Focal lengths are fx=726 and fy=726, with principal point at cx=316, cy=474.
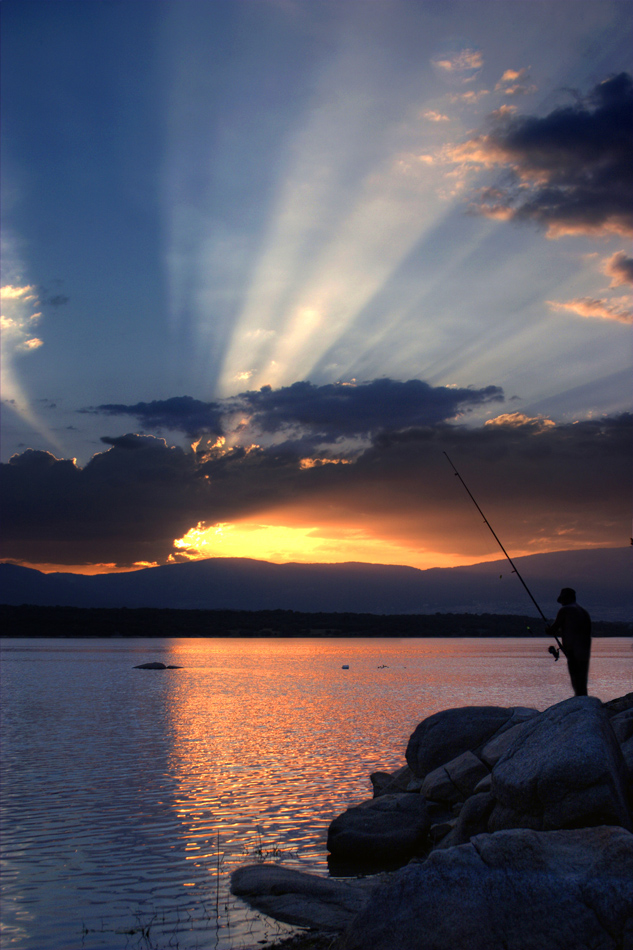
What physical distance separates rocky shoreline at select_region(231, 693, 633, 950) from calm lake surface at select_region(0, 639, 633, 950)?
83cm

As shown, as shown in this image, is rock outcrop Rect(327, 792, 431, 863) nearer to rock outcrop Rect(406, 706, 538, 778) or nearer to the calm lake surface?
the calm lake surface

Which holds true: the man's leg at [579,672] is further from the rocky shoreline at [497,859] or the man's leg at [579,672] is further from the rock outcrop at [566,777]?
the rock outcrop at [566,777]

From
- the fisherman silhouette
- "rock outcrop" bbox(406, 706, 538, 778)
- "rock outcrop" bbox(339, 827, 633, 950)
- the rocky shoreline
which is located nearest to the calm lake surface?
the rocky shoreline

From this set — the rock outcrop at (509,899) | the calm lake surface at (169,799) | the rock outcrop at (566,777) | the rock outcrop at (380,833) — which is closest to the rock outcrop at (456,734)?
the calm lake surface at (169,799)

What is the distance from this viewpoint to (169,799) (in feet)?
55.9

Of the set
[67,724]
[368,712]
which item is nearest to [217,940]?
[67,724]

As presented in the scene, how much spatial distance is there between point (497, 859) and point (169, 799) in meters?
12.0

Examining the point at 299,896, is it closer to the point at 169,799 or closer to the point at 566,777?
the point at 566,777

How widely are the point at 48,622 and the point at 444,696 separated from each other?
560ft

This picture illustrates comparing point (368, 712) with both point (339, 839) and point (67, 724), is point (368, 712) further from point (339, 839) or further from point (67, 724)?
point (339, 839)

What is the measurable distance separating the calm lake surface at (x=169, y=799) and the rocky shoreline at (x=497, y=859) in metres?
0.83

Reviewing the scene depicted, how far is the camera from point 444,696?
143ft

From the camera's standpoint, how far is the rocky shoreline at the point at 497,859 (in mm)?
6453

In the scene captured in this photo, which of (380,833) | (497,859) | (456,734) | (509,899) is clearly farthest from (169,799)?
(509,899)
